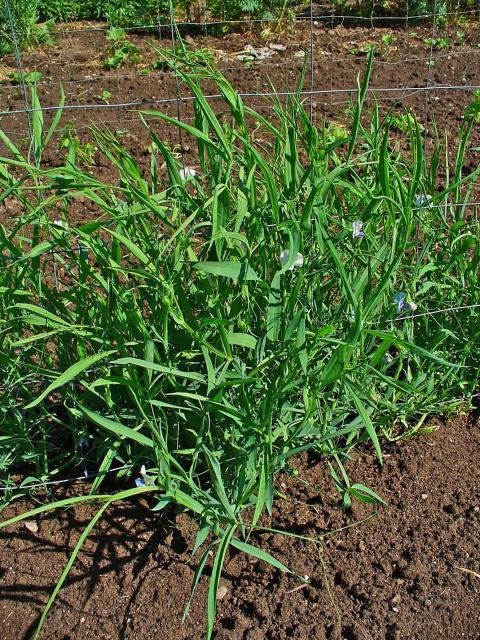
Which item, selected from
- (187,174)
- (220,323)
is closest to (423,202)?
(187,174)

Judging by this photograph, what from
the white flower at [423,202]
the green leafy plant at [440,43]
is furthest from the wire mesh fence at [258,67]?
the white flower at [423,202]

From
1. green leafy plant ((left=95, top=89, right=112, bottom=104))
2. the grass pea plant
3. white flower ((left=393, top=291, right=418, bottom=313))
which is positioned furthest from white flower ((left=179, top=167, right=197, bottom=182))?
green leafy plant ((left=95, top=89, right=112, bottom=104))

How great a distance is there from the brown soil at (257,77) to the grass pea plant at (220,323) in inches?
62.5

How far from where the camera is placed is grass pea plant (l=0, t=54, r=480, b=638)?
6.00ft

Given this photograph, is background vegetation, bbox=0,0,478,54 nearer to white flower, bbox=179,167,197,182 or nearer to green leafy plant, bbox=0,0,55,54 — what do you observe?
green leafy plant, bbox=0,0,55,54

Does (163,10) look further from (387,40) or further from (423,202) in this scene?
(423,202)

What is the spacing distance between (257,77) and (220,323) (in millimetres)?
3778

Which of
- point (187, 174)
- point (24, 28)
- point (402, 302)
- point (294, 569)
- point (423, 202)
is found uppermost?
point (187, 174)

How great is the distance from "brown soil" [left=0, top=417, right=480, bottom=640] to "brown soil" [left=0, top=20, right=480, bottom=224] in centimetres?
181

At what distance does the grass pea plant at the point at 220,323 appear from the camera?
1.83m

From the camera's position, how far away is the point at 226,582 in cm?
200

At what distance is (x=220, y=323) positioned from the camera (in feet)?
5.83

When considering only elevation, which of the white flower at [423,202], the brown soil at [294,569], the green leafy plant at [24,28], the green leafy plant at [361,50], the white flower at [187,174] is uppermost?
the white flower at [187,174]

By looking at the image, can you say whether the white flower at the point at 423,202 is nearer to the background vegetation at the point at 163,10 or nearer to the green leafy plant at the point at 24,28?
the background vegetation at the point at 163,10
